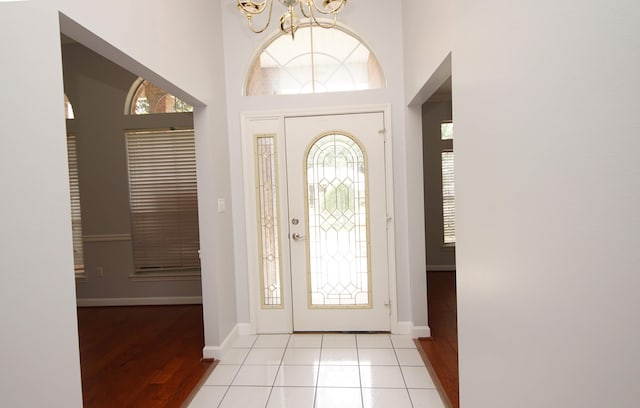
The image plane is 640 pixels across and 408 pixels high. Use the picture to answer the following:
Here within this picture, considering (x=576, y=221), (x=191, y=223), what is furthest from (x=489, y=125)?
(x=191, y=223)

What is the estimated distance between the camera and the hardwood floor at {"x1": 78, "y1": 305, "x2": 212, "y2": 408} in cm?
248

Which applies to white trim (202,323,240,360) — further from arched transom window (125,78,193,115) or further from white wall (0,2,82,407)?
arched transom window (125,78,193,115)

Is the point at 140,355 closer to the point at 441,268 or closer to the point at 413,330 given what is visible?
the point at 413,330

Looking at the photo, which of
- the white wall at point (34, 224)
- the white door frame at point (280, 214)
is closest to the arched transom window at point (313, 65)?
the white door frame at point (280, 214)

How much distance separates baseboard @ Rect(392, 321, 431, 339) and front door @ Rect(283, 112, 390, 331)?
0.49 feet

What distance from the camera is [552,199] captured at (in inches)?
40.9

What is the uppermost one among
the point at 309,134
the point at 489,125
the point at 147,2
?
the point at 147,2

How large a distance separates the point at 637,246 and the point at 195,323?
401 cm

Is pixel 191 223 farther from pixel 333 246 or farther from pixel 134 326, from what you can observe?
pixel 333 246

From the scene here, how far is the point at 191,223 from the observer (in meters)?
4.51

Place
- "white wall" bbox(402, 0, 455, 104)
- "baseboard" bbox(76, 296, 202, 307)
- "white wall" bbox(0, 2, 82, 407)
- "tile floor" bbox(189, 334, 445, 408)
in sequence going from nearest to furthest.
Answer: "white wall" bbox(0, 2, 82, 407) < "white wall" bbox(402, 0, 455, 104) < "tile floor" bbox(189, 334, 445, 408) < "baseboard" bbox(76, 296, 202, 307)

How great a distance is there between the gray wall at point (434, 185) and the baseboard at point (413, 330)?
2.59 metres

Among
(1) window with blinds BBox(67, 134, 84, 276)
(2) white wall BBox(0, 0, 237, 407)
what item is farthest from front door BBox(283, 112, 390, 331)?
(1) window with blinds BBox(67, 134, 84, 276)

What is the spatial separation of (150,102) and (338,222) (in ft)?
10.2
